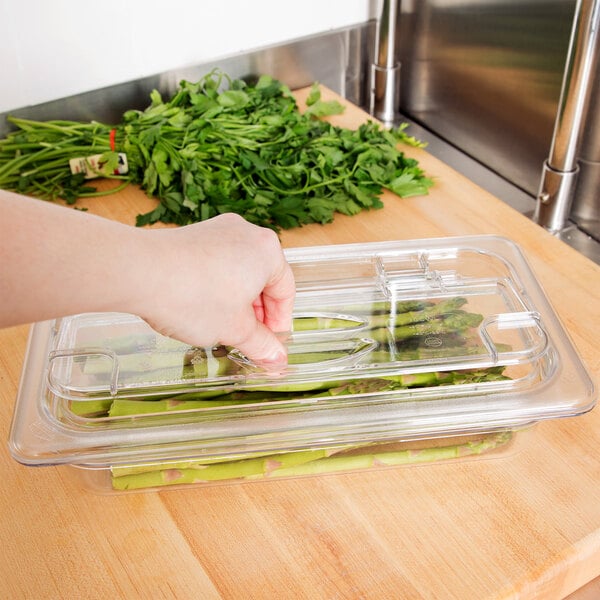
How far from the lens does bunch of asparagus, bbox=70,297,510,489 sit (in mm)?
838

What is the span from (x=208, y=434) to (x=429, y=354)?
0.89 feet

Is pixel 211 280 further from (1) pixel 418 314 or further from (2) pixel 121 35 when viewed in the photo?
(2) pixel 121 35

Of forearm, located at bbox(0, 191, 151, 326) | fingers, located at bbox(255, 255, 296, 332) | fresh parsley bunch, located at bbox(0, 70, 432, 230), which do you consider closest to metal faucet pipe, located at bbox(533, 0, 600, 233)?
fresh parsley bunch, located at bbox(0, 70, 432, 230)

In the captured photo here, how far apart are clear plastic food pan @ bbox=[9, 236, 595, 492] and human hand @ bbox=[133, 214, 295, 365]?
8cm

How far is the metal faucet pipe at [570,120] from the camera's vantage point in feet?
4.05

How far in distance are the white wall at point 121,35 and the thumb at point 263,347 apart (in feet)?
3.03

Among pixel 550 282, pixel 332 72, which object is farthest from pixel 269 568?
pixel 332 72

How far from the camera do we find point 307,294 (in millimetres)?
991

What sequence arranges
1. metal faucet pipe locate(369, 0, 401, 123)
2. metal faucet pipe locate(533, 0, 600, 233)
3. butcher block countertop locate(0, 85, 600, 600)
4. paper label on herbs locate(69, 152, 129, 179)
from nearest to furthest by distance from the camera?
1. butcher block countertop locate(0, 85, 600, 600)
2. metal faucet pipe locate(533, 0, 600, 233)
3. paper label on herbs locate(69, 152, 129, 179)
4. metal faucet pipe locate(369, 0, 401, 123)

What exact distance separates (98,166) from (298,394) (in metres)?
0.77

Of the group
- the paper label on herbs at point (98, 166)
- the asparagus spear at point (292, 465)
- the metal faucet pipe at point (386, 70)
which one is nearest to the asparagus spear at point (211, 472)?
the asparagus spear at point (292, 465)

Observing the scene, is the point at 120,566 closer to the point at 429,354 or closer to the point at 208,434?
the point at 208,434

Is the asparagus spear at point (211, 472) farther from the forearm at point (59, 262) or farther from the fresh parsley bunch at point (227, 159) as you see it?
the fresh parsley bunch at point (227, 159)

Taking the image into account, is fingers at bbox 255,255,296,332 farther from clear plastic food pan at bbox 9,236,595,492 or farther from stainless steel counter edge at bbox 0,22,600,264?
stainless steel counter edge at bbox 0,22,600,264
